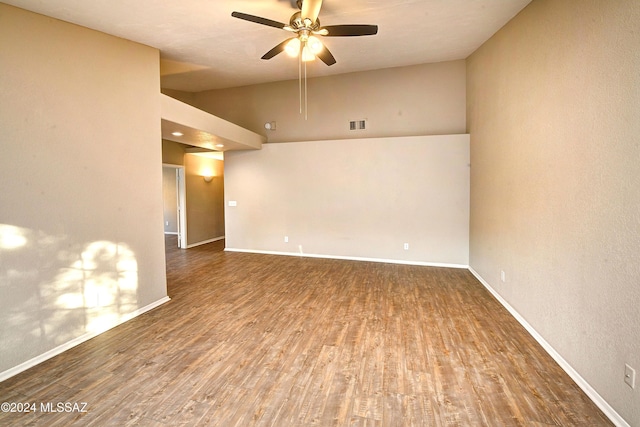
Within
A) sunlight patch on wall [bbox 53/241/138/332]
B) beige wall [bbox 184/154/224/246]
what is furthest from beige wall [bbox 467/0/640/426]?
beige wall [bbox 184/154/224/246]

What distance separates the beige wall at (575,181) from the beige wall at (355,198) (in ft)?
5.38

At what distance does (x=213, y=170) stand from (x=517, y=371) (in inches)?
322

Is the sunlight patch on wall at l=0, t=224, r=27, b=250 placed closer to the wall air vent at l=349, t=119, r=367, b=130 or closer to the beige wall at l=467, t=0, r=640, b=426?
the beige wall at l=467, t=0, r=640, b=426

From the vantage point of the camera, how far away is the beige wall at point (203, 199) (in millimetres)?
7539

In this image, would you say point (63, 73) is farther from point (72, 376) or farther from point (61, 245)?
point (72, 376)

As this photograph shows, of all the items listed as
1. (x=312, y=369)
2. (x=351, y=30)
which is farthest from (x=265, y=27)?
(x=312, y=369)

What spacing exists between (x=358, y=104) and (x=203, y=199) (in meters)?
4.97

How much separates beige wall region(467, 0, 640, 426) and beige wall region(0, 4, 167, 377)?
4343mm

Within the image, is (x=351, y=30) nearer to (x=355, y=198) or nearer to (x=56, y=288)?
(x=355, y=198)

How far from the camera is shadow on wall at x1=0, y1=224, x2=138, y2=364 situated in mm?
2375

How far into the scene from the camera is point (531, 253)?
118 inches

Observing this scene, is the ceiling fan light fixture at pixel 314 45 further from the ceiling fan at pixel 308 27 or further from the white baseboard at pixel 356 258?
A: the white baseboard at pixel 356 258

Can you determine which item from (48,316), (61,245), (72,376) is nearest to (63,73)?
(61,245)

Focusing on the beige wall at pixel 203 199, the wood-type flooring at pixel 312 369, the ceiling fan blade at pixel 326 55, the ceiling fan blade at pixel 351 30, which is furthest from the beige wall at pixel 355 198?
the ceiling fan blade at pixel 351 30
